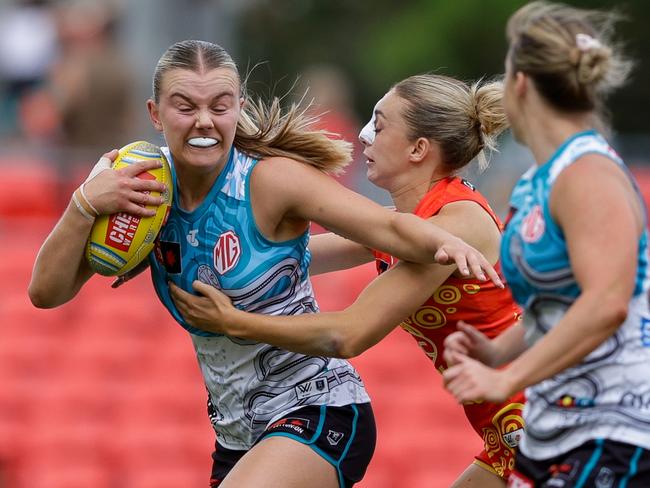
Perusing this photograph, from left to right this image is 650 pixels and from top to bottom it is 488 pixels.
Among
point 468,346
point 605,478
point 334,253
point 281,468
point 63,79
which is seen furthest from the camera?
point 63,79

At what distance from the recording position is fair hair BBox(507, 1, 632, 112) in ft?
11.5

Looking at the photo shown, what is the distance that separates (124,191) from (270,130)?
1.90 ft

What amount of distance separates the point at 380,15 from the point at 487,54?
281cm

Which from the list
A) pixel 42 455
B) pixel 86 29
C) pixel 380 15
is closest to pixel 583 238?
pixel 42 455

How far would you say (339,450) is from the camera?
4.47 meters

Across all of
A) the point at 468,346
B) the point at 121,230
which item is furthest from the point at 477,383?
the point at 121,230

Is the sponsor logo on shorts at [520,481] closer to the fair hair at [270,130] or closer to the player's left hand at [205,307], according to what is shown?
the player's left hand at [205,307]

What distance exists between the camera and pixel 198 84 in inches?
171

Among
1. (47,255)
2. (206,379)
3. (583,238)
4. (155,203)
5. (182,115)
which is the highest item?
(583,238)

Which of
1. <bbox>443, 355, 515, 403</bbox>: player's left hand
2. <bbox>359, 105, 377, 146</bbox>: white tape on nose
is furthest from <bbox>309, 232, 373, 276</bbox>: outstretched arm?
<bbox>443, 355, 515, 403</bbox>: player's left hand

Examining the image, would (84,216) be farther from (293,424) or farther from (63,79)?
(63,79)

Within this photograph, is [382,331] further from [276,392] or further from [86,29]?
[86,29]

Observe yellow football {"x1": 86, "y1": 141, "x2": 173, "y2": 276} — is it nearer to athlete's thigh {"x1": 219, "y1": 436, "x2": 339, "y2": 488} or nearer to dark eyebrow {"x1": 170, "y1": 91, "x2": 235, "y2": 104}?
dark eyebrow {"x1": 170, "y1": 91, "x2": 235, "y2": 104}

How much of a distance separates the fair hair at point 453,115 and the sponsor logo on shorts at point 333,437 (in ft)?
3.26
